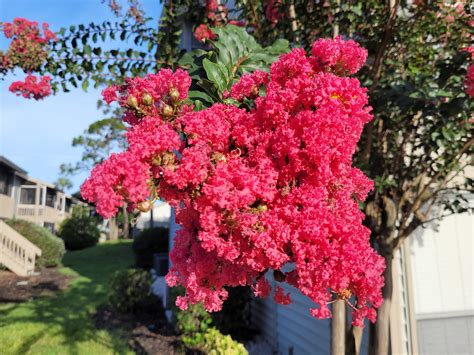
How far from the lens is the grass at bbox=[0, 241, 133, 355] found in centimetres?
661

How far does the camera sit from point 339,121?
1259 mm

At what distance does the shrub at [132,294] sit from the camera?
9.14 m

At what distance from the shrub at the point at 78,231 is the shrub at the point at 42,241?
27.1 feet

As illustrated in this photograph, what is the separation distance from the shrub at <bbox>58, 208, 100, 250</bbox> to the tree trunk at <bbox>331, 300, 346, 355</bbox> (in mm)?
25713

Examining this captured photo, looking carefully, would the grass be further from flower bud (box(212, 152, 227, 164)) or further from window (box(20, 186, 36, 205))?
window (box(20, 186, 36, 205))

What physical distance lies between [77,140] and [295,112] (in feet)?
99.3

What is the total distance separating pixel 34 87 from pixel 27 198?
106 feet

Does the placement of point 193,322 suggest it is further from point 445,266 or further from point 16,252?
point 16,252

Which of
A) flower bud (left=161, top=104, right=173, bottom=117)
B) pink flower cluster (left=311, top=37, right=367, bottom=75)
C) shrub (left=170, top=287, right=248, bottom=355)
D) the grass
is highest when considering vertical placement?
pink flower cluster (left=311, top=37, right=367, bottom=75)

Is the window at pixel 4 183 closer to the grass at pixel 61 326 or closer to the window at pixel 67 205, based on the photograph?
the grass at pixel 61 326

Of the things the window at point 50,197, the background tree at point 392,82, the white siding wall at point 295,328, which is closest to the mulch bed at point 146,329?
the white siding wall at point 295,328

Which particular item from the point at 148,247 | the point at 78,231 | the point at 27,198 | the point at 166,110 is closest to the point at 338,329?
the point at 166,110

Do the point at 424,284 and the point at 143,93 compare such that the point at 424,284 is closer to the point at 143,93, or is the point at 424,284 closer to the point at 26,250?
the point at 143,93

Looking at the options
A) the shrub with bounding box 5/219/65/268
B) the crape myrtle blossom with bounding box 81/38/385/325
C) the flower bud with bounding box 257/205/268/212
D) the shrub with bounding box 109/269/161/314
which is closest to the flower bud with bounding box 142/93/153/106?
the crape myrtle blossom with bounding box 81/38/385/325
